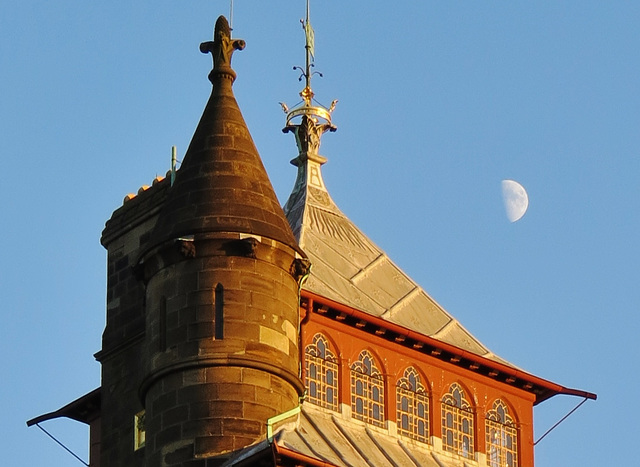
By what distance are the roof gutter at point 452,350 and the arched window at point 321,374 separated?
0.83 meters

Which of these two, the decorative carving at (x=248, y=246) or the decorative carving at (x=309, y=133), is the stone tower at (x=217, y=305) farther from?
the decorative carving at (x=309, y=133)

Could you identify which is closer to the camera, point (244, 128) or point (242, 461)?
point (242, 461)

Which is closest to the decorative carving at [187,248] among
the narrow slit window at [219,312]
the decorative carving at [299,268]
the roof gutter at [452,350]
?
the narrow slit window at [219,312]

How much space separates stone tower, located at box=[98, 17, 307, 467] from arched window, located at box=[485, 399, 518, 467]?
674 cm

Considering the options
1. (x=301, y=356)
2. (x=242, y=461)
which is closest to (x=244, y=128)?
(x=301, y=356)

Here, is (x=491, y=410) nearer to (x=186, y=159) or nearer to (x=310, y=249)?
(x=310, y=249)

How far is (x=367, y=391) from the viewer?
51.4m

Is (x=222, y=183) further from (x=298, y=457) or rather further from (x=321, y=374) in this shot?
(x=298, y=457)

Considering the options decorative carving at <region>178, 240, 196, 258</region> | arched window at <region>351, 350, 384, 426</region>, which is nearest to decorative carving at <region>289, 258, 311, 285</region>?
decorative carving at <region>178, 240, 196, 258</region>

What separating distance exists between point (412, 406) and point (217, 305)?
21.8 feet

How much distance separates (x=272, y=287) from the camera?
47.9 meters

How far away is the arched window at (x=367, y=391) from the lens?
5106 centimetres

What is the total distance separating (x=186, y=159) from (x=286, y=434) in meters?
6.39

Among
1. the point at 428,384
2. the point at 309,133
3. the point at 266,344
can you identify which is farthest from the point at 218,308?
the point at 309,133
